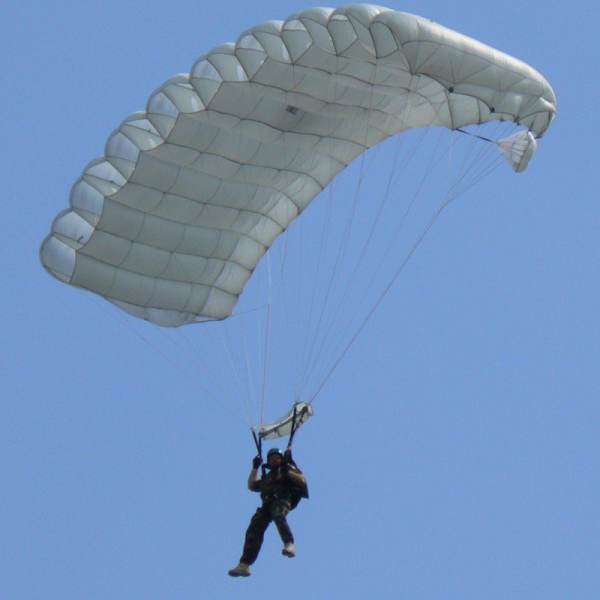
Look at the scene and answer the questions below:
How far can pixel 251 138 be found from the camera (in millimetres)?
22484

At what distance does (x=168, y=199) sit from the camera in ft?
74.7

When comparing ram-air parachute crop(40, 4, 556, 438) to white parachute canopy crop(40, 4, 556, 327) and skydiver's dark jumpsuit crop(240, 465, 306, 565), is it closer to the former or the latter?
white parachute canopy crop(40, 4, 556, 327)

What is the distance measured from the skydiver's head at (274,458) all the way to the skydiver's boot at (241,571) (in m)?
1.20

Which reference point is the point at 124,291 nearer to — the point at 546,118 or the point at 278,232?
the point at 278,232

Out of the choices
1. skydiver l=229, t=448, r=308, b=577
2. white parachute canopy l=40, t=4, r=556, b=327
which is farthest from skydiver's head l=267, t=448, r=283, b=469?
white parachute canopy l=40, t=4, r=556, b=327

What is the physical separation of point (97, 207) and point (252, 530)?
174 inches

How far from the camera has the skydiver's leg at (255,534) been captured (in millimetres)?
20703

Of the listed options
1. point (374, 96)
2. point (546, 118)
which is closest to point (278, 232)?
point (374, 96)

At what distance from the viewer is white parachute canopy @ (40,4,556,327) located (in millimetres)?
20828

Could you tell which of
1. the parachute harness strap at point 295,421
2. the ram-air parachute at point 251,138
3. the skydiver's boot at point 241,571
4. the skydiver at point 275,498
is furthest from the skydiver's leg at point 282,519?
the ram-air parachute at point 251,138

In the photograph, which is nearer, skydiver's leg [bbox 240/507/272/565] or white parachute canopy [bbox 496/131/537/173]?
skydiver's leg [bbox 240/507/272/565]

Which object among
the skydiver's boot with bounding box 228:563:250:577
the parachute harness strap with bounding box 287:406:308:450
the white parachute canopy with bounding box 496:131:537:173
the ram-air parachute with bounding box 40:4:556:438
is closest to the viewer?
the skydiver's boot with bounding box 228:563:250:577

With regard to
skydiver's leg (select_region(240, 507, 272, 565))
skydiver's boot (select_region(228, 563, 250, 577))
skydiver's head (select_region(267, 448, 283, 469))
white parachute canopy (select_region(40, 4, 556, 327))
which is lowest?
skydiver's boot (select_region(228, 563, 250, 577))

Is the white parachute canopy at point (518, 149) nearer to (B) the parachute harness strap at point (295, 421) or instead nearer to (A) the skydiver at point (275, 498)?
(B) the parachute harness strap at point (295, 421)
